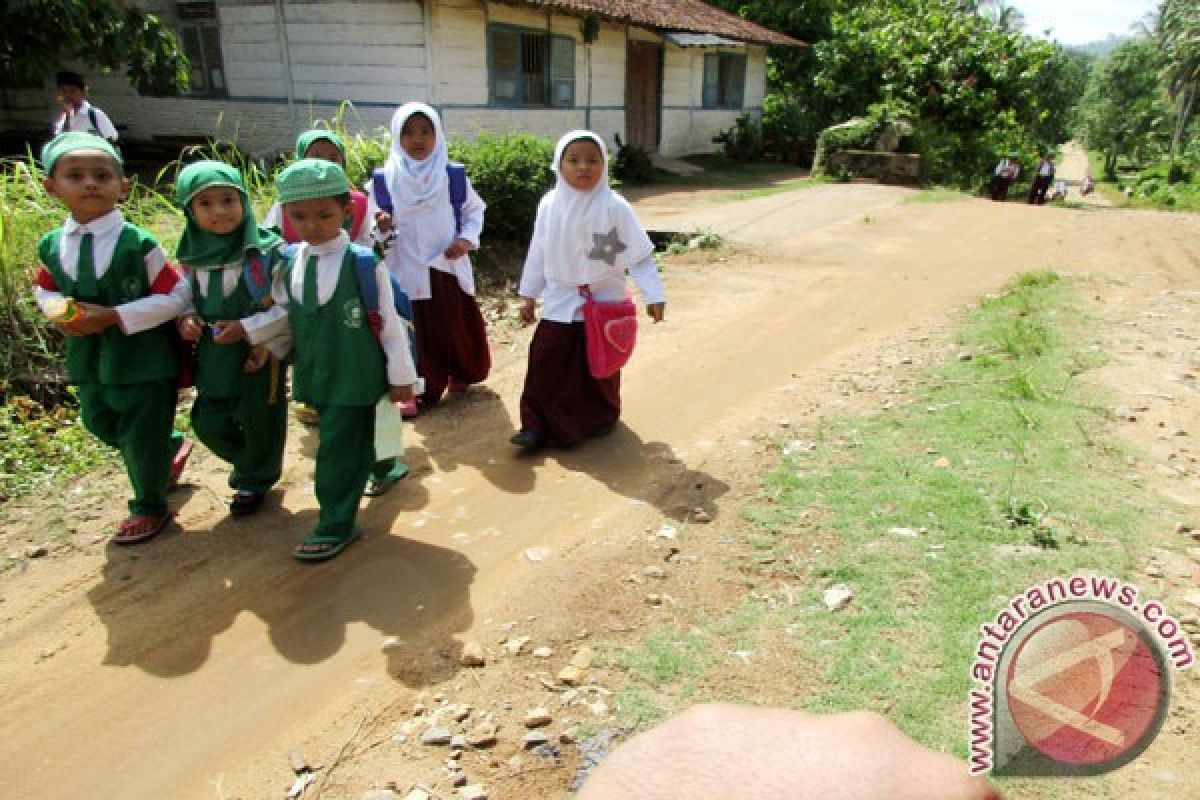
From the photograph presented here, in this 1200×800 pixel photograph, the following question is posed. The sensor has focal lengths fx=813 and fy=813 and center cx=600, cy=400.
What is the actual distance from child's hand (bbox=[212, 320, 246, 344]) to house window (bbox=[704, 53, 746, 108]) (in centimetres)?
1895

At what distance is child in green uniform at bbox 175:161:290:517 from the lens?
10.6 ft

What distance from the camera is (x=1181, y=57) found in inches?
1491

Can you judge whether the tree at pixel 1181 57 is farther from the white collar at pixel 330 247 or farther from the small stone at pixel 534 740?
the small stone at pixel 534 740

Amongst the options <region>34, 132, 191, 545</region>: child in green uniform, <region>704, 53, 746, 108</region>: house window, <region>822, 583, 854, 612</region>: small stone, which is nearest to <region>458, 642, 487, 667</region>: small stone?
<region>822, 583, 854, 612</region>: small stone

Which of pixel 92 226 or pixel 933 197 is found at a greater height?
pixel 92 226

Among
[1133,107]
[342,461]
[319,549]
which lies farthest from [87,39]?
[1133,107]

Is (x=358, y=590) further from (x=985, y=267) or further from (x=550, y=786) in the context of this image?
(x=985, y=267)

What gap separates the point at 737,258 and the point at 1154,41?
50.6 meters

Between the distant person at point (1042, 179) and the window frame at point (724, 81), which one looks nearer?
the distant person at point (1042, 179)

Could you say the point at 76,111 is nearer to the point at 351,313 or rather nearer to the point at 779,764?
the point at 351,313

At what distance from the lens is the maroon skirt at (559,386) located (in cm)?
448

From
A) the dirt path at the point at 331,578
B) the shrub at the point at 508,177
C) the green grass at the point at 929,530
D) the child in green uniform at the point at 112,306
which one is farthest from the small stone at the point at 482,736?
the shrub at the point at 508,177

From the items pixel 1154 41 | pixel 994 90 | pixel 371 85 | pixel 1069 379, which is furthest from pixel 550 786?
pixel 1154 41

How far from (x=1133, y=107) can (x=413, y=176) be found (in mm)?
53010
